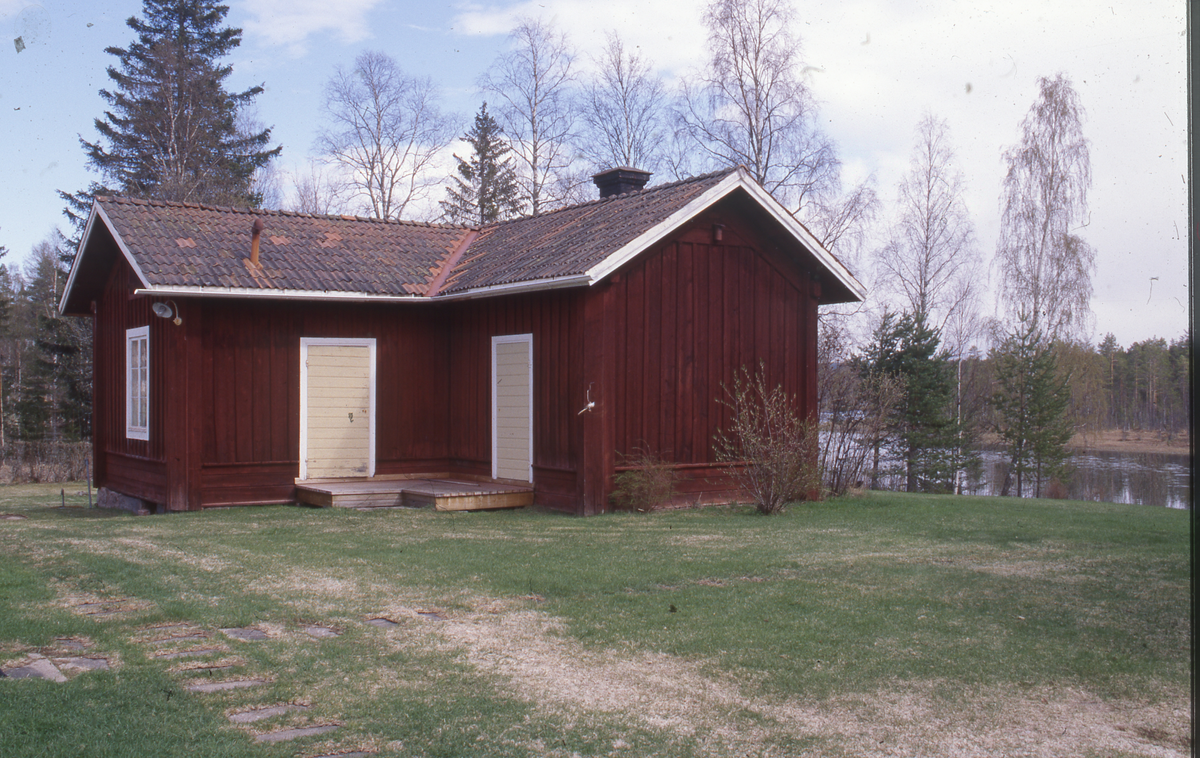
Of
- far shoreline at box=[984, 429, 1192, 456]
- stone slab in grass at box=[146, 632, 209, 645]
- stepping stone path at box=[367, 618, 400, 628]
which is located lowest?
far shoreline at box=[984, 429, 1192, 456]

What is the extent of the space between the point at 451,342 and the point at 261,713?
10.9 meters

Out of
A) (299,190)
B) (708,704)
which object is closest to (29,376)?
(299,190)

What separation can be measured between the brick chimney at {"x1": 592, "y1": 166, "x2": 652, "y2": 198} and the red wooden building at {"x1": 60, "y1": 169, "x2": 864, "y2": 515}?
116cm

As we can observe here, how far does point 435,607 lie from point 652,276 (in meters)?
6.96

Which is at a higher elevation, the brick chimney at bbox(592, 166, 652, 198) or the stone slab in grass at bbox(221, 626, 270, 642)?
the brick chimney at bbox(592, 166, 652, 198)

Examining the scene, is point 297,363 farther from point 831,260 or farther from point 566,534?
point 831,260

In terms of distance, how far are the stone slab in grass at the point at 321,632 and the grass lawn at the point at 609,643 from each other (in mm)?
49

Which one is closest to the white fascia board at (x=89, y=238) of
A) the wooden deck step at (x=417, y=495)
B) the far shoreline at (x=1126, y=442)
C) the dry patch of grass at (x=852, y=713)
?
the wooden deck step at (x=417, y=495)

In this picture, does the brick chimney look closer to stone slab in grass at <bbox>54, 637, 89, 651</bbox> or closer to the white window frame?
the white window frame

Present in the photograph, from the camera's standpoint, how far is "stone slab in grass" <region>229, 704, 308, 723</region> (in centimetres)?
441

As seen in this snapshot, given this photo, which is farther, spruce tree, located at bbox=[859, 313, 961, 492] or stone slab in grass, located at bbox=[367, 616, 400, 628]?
spruce tree, located at bbox=[859, 313, 961, 492]

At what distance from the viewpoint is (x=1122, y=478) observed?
1284 inches

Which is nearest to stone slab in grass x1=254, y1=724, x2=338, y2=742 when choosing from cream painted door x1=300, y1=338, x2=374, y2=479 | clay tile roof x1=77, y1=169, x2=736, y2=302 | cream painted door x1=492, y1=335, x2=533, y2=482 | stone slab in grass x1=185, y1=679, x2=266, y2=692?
stone slab in grass x1=185, y1=679, x2=266, y2=692

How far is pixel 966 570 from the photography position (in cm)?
789
